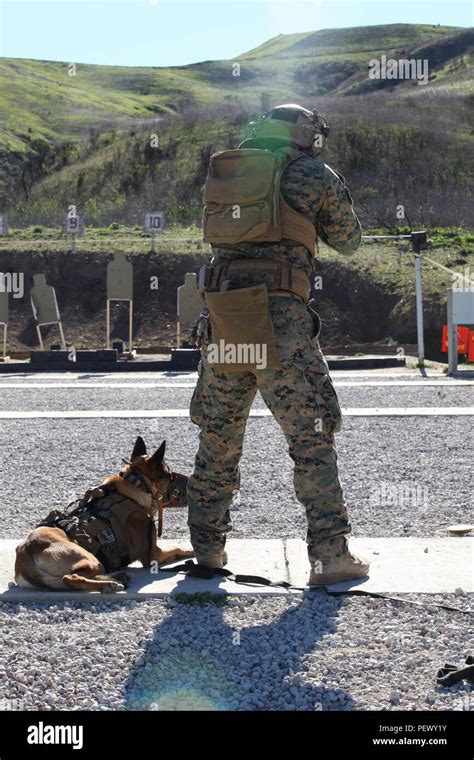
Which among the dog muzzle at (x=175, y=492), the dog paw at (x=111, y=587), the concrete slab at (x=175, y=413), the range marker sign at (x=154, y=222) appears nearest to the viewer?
the dog paw at (x=111, y=587)

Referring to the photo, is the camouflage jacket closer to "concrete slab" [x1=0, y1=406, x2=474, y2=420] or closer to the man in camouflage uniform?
the man in camouflage uniform

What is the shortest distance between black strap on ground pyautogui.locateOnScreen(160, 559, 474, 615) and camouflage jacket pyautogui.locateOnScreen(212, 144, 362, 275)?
1.29m

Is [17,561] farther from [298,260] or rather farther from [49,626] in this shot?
[298,260]

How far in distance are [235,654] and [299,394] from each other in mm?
1022

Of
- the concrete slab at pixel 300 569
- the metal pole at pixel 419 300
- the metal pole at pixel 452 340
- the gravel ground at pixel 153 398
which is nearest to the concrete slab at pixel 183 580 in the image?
the concrete slab at pixel 300 569

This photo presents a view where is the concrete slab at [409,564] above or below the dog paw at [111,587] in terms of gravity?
below

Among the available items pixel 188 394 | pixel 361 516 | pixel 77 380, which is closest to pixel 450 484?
pixel 361 516

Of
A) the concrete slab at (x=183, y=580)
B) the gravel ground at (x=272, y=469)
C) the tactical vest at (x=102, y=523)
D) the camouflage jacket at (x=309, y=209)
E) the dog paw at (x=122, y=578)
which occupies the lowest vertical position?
the gravel ground at (x=272, y=469)

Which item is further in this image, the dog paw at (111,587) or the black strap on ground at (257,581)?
the dog paw at (111,587)

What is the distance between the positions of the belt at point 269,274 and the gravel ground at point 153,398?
698 cm

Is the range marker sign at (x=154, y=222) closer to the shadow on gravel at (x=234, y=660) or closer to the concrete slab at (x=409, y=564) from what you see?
the concrete slab at (x=409, y=564)

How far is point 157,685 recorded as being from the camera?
123 inches

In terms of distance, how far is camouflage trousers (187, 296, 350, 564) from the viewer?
3.85 m

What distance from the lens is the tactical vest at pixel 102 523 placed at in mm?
4012
